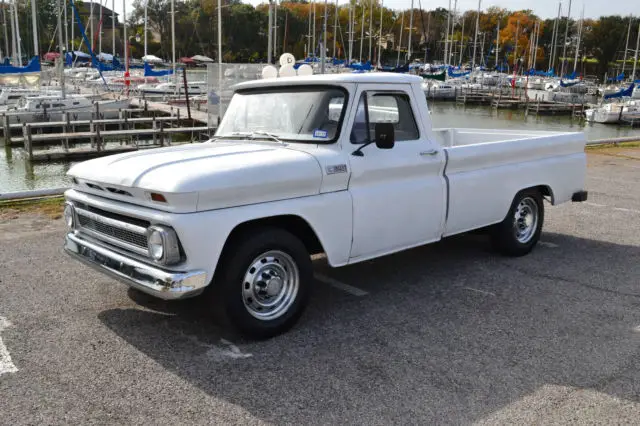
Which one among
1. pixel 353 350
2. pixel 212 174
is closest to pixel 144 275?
pixel 212 174

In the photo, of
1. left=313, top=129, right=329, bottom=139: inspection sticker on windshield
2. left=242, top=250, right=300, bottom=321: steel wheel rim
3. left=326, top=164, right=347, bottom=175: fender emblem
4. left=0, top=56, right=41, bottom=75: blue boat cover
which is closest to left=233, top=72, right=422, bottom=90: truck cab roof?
left=313, top=129, right=329, bottom=139: inspection sticker on windshield

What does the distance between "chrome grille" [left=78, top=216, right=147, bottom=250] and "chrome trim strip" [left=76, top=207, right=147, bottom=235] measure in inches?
1.5

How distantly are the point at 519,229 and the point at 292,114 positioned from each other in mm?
3421

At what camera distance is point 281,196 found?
4680mm

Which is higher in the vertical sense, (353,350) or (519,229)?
(519,229)

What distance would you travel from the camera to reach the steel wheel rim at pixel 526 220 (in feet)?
23.7

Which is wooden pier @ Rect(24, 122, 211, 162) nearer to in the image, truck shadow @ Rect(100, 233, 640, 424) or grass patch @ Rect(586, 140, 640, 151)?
grass patch @ Rect(586, 140, 640, 151)

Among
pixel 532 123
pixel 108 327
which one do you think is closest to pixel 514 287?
pixel 108 327

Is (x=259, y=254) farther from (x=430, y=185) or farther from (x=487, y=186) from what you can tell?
(x=487, y=186)

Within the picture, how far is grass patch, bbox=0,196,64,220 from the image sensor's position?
8664 mm

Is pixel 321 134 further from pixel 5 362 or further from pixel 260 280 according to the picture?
pixel 5 362

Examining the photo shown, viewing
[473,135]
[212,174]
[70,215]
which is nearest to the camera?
[212,174]

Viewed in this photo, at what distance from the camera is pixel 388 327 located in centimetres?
506

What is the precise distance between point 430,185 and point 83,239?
3242 millimetres
